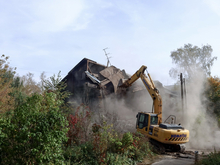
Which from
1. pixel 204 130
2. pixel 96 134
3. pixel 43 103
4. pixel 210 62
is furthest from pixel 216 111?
pixel 43 103

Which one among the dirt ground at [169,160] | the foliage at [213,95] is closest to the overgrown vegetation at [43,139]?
the dirt ground at [169,160]

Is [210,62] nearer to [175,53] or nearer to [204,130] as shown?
[175,53]

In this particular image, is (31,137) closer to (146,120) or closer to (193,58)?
(146,120)

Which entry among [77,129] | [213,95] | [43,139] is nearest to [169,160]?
[77,129]

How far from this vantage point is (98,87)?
1683 centimetres

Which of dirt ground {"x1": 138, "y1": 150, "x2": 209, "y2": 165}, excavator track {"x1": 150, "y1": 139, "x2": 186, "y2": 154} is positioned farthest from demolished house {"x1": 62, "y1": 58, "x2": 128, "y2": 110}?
dirt ground {"x1": 138, "y1": 150, "x2": 209, "y2": 165}

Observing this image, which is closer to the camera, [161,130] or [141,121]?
[161,130]

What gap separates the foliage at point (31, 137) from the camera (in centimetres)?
490

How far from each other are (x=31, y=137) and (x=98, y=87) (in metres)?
11.9

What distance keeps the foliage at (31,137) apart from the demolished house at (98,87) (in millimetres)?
10465

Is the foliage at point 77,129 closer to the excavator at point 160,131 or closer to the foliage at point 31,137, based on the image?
the foliage at point 31,137

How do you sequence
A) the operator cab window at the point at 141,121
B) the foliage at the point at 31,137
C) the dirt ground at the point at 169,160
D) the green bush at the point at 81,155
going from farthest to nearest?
the operator cab window at the point at 141,121, the dirt ground at the point at 169,160, the green bush at the point at 81,155, the foliage at the point at 31,137

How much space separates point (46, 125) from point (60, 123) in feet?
1.21

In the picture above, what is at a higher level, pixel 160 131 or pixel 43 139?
pixel 43 139
